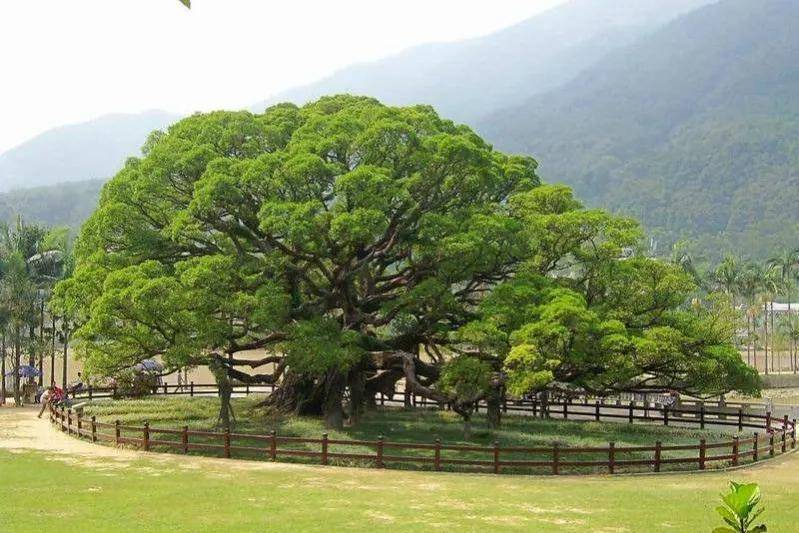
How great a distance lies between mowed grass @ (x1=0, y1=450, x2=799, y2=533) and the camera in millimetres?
15367

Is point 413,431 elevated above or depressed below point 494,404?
below

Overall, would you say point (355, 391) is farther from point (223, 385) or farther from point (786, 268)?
point (786, 268)

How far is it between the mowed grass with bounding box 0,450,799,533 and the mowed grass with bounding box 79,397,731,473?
2.22 metres

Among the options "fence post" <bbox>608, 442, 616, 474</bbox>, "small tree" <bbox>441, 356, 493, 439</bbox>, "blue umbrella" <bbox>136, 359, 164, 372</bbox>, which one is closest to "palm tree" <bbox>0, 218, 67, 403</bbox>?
"blue umbrella" <bbox>136, 359, 164, 372</bbox>

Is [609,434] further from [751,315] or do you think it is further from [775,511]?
[751,315]

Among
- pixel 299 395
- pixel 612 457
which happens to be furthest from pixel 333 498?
pixel 299 395

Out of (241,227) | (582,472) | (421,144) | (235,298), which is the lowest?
(582,472)

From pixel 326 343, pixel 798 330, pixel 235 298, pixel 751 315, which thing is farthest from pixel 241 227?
pixel 751 315

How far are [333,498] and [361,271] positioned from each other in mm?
14079

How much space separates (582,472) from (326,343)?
8.80 metres

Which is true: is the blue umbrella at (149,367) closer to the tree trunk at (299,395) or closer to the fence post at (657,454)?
the tree trunk at (299,395)

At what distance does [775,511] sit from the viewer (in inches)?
691

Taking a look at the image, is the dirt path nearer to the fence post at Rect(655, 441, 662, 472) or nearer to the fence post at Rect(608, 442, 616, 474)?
the fence post at Rect(608, 442, 616, 474)

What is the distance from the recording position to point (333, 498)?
17859 mm
